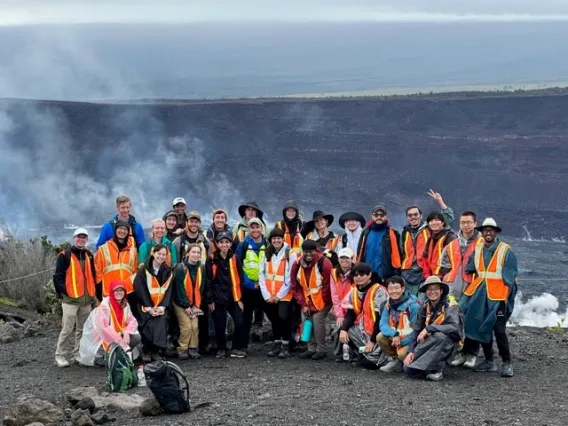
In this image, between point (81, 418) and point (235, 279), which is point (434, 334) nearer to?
point (235, 279)

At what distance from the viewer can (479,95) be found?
5794 centimetres

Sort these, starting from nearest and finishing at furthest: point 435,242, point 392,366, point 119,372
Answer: point 119,372 < point 392,366 < point 435,242

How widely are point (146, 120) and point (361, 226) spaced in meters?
37.5

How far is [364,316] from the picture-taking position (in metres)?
12.2

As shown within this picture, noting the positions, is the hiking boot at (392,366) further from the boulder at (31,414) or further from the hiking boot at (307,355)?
the boulder at (31,414)

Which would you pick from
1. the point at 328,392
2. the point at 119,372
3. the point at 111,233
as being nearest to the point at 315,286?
the point at 328,392

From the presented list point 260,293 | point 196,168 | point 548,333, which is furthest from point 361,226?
point 196,168

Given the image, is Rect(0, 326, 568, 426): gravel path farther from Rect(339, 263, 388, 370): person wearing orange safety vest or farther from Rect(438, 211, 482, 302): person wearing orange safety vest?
Rect(438, 211, 482, 302): person wearing orange safety vest

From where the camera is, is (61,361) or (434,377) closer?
(434,377)

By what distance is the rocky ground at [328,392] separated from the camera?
9695 mm

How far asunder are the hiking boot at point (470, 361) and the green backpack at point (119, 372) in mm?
3781

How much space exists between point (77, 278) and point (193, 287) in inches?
55.0

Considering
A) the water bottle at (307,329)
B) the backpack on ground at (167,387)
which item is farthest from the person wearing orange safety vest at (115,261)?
the backpack on ground at (167,387)

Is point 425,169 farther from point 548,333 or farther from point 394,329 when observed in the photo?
point 394,329
